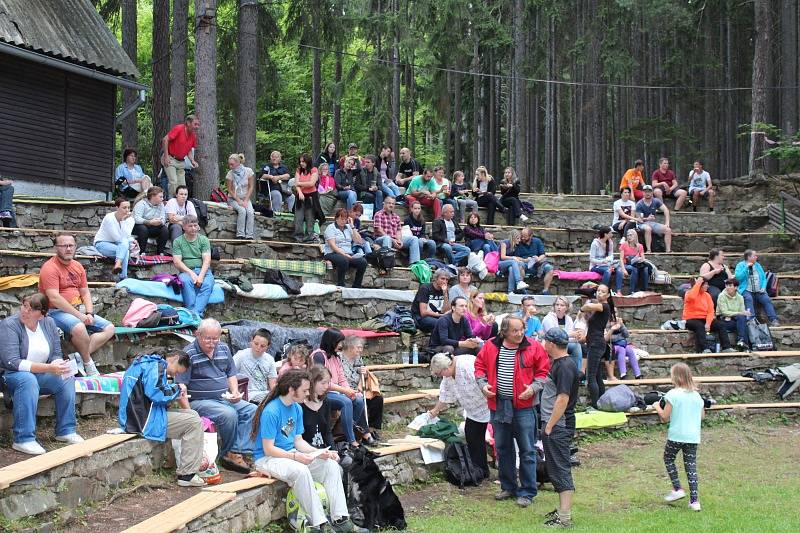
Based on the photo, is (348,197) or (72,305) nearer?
(72,305)

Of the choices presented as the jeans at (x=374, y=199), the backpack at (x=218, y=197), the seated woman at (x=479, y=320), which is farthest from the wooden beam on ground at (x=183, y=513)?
the jeans at (x=374, y=199)

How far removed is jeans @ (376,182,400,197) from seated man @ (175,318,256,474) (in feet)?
31.4

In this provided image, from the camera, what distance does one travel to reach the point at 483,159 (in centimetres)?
3706

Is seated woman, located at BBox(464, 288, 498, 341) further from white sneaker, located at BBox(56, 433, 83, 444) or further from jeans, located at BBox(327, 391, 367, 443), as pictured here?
white sneaker, located at BBox(56, 433, 83, 444)

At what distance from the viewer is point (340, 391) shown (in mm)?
9016

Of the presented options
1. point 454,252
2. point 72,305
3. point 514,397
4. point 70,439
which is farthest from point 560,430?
point 454,252

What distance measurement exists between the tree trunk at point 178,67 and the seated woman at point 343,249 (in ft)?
25.5

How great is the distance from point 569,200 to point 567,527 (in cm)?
1630

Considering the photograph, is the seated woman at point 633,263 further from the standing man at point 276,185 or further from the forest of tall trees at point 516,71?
the forest of tall trees at point 516,71

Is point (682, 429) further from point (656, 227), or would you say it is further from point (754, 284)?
point (656, 227)

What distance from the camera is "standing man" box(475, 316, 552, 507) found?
28.0 feet

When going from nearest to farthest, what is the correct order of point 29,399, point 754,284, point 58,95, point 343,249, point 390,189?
point 29,399 < point 343,249 < point 754,284 < point 58,95 < point 390,189

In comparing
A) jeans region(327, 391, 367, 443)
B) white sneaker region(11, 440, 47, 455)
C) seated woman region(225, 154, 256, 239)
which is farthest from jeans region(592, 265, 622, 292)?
white sneaker region(11, 440, 47, 455)

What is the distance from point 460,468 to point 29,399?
408cm
